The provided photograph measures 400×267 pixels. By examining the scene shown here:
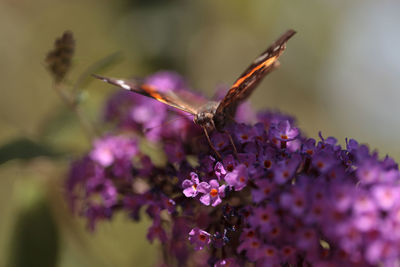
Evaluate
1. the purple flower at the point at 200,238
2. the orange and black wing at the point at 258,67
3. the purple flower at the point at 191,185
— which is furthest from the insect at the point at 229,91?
the purple flower at the point at 200,238

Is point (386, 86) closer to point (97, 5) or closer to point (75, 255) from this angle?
point (97, 5)

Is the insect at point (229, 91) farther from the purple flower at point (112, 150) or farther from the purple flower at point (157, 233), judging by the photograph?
the purple flower at point (157, 233)

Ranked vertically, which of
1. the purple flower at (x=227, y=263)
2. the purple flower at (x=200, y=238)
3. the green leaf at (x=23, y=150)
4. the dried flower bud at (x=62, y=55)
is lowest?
the purple flower at (x=227, y=263)

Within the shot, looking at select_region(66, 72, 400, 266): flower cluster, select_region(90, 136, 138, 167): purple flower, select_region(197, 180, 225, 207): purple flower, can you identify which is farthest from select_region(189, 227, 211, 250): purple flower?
select_region(90, 136, 138, 167): purple flower

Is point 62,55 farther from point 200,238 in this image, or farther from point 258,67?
point 200,238

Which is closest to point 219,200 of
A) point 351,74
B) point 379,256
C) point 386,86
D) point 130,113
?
point 379,256
